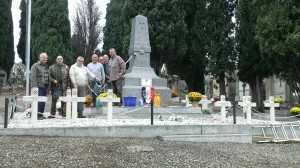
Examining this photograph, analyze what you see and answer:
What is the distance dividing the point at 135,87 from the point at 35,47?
79.7 feet

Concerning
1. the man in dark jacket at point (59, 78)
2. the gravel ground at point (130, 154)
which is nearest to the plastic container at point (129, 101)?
the man in dark jacket at point (59, 78)

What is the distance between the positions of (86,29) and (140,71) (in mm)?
30690

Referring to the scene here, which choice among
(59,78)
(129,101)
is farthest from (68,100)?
(129,101)

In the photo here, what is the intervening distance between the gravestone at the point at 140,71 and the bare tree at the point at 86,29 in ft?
90.4

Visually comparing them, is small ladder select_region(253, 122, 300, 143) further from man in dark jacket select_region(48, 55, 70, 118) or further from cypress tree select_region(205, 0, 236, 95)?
cypress tree select_region(205, 0, 236, 95)

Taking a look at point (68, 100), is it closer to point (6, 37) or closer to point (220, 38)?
point (220, 38)

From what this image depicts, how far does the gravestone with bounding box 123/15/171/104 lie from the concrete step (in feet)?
21.5

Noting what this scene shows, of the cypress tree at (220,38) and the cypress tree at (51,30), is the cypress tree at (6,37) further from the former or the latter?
the cypress tree at (220,38)

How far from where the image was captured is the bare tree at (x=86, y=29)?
44.1 metres

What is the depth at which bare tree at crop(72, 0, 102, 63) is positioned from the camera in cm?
4412

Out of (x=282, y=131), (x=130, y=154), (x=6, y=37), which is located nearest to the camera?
(x=130, y=154)

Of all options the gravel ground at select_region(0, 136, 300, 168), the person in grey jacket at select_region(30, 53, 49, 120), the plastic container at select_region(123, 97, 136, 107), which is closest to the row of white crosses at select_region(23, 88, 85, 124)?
the person in grey jacket at select_region(30, 53, 49, 120)

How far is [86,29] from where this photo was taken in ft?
148

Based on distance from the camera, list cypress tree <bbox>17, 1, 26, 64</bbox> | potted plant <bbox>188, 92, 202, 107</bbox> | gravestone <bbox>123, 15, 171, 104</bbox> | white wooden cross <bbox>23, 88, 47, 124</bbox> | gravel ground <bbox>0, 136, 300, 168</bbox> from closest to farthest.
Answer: gravel ground <bbox>0, 136, 300, 168</bbox> < white wooden cross <bbox>23, 88, 47, 124</bbox> < potted plant <bbox>188, 92, 202, 107</bbox> < gravestone <bbox>123, 15, 171, 104</bbox> < cypress tree <bbox>17, 1, 26, 64</bbox>
